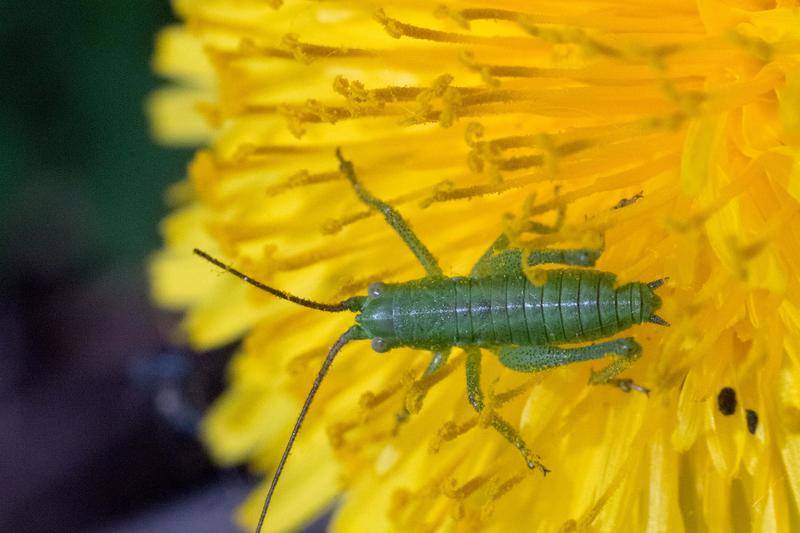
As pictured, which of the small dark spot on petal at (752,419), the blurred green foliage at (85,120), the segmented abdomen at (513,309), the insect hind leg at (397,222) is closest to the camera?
the segmented abdomen at (513,309)

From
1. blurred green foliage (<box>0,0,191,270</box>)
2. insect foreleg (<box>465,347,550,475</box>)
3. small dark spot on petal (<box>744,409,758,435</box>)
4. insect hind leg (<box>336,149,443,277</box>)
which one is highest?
blurred green foliage (<box>0,0,191,270</box>)

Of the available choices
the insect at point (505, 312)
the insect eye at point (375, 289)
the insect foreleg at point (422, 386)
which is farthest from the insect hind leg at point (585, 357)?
the insect eye at point (375, 289)

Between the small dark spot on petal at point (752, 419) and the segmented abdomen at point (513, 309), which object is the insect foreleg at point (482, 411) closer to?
the segmented abdomen at point (513, 309)

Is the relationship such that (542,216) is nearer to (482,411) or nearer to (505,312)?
(505,312)

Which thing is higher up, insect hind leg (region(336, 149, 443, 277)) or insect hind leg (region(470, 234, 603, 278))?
insect hind leg (region(336, 149, 443, 277))

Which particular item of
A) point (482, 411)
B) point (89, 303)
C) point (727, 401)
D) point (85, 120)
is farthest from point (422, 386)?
point (89, 303)

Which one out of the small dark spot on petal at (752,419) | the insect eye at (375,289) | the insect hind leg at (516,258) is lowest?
the small dark spot on petal at (752,419)

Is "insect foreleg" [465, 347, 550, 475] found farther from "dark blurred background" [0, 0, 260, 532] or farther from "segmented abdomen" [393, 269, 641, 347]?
"dark blurred background" [0, 0, 260, 532]

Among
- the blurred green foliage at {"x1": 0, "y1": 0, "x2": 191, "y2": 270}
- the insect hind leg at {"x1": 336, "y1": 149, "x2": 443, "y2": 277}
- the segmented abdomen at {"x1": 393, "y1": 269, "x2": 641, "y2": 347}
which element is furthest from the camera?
the blurred green foliage at {"x1": 0, "y1": 0, "x2": 191, "y2": 270}

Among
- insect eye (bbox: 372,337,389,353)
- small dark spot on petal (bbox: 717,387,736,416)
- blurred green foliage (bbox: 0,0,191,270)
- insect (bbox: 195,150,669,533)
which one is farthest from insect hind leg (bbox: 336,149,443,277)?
blurred green foliage (bbox: 0,0,191,270)
